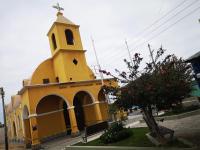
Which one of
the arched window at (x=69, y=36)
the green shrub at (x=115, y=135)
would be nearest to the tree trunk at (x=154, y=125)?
the green shrub at (x=115, y=135)

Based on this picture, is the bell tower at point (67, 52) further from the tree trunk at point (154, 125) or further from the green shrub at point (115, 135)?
the tree trunk at point (154, 125)

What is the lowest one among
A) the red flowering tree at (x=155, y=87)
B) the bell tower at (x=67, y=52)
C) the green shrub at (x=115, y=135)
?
the green shrub at (x=115, y=135)

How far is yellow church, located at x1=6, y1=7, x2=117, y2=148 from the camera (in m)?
25.2

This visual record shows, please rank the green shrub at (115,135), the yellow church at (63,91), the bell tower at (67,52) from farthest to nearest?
the bell tower at (67,52), the yellow church at (63,91), the green shrub at (115,135)

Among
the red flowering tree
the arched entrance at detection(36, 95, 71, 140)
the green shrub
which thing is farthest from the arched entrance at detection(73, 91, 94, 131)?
the red flowering tree

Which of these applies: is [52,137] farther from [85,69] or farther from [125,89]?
[125,89]

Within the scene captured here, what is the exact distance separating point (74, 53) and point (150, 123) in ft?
65.0

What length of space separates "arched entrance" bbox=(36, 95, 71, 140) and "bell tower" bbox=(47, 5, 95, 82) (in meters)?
2.99

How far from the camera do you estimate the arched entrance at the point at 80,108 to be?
94.0 feet

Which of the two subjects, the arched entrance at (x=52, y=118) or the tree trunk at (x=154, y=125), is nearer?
the tree trunk at (x=154, y=125)

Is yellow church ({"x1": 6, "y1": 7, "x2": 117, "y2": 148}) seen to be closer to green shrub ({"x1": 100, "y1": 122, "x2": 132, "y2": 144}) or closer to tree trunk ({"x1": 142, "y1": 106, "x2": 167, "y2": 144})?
green shrub ({"x1": 100, "y1": 122, "x2": 132, "y2": 144})

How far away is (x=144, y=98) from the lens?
9.86 m

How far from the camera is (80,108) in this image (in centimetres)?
2900

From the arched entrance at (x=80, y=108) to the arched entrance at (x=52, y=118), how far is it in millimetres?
1387
